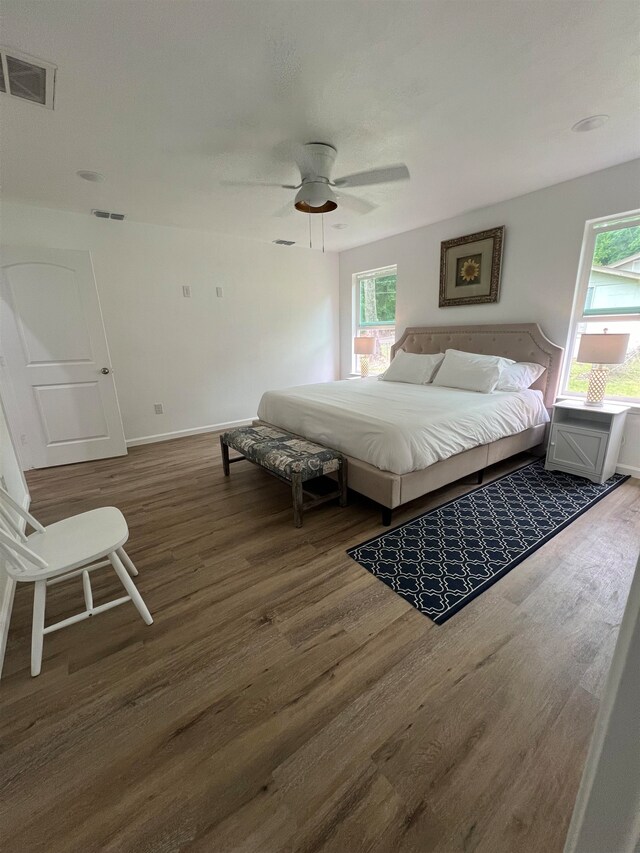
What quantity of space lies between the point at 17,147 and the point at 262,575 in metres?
3.17

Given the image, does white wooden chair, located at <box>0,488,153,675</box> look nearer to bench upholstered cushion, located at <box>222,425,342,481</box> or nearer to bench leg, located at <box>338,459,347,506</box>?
Result: bench upholstered cushion, located at <box>222,425,342,481</box>

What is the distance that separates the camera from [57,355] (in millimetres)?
3506

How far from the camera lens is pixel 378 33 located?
1507mm

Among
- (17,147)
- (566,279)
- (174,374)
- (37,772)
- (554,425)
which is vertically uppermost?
(17,147)

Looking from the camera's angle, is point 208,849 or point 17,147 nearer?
point 208,849

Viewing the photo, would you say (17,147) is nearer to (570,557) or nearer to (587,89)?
(587,89)

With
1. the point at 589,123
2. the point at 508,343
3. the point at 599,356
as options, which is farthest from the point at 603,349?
the point at 589,123

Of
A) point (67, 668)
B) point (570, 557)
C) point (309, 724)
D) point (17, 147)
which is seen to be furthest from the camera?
point (17, 147)

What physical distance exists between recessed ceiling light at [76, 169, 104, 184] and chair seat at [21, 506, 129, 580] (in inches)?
104

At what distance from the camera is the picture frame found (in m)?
3.65

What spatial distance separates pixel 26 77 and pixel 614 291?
13.9 ft

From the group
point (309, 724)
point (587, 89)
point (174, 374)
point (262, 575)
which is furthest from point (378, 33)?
point (174, 374)

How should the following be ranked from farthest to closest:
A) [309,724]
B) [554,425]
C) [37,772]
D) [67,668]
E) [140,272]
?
[140,272] → [554,425] → [67,668] → [309,724] → [37,772]

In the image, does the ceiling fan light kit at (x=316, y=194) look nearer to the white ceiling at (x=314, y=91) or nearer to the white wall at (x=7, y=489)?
the white ceiling at (x=314, y=91)
